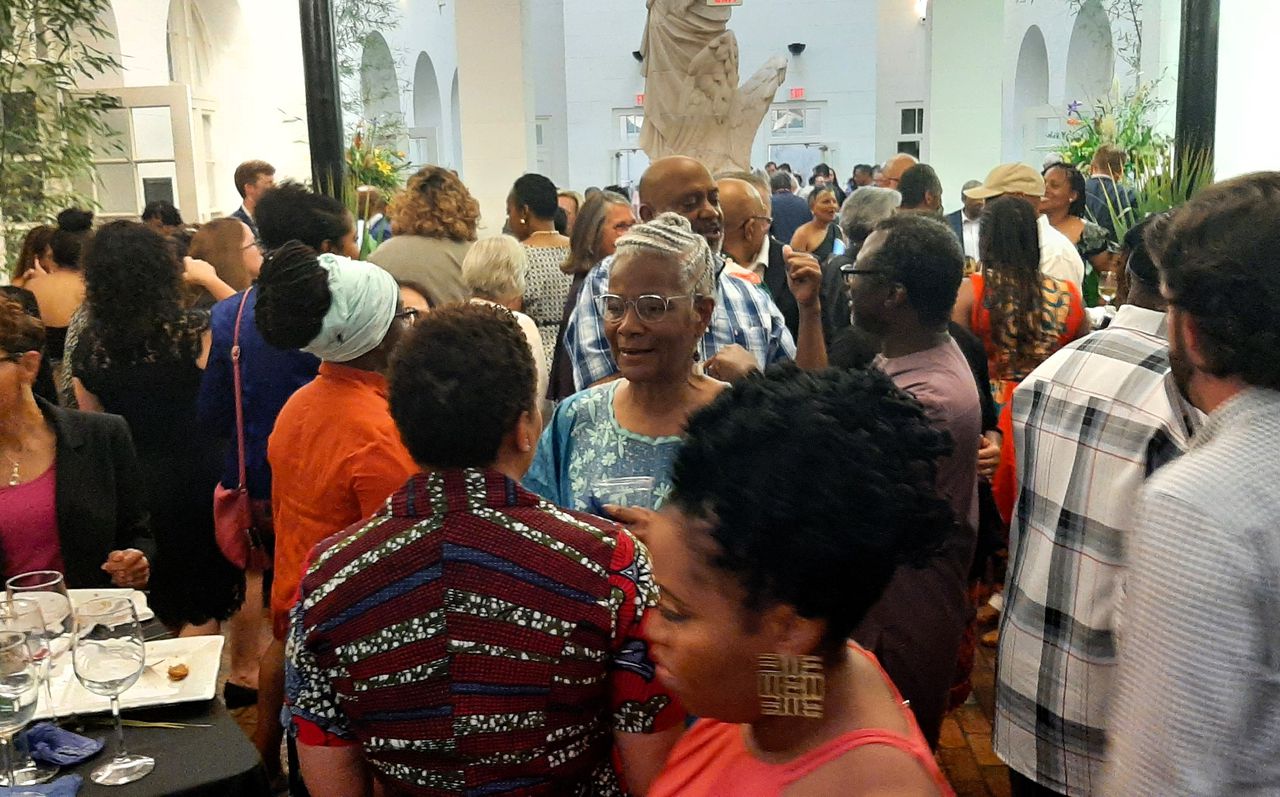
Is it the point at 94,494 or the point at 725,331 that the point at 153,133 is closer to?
the point at 94,494

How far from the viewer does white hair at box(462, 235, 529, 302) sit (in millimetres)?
3656

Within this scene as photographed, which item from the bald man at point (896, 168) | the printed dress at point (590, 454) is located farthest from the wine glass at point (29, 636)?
the bald man at point (896, 168)

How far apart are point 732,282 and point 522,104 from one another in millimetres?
6627

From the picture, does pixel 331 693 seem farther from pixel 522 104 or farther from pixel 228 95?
pixel 228 95

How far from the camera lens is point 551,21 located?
2233cm

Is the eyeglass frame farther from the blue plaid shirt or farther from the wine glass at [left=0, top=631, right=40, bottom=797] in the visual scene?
the wine glass at [left=0, top=631, right=40, bottom=797]

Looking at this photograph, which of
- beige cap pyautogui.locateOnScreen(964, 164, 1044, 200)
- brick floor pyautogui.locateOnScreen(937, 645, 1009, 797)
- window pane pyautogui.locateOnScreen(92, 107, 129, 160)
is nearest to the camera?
brick floor pyautogui.locateOnScreen(937, 645, 1009, 797)

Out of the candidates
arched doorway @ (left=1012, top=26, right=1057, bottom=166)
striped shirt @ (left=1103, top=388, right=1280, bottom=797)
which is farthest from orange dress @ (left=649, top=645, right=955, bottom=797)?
arched doorway @ (left=1012, top=26, right=1057, bottom=166)

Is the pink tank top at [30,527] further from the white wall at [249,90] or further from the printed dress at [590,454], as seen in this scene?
the white wall at [249,90]

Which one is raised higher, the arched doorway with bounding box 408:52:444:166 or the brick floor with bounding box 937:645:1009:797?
the arched doorway with bounding box 408:52:444:166

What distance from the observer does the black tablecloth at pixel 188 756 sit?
5.93 ft

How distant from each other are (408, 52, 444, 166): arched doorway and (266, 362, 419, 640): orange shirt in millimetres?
15423

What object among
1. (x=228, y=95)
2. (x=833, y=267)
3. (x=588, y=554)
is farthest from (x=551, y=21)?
(x=588, y=554)

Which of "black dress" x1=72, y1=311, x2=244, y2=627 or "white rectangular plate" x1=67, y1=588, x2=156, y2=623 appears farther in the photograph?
"black dress" x1=72, y1=311, x2=244, y2=627
